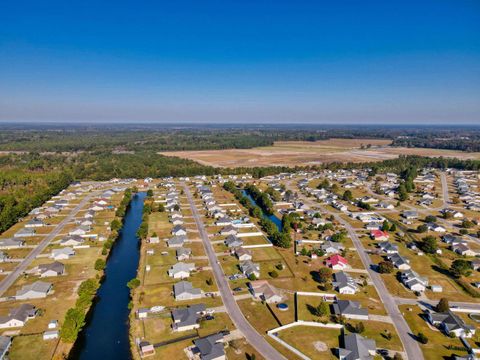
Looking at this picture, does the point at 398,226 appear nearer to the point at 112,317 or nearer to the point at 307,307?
the point at 307,307

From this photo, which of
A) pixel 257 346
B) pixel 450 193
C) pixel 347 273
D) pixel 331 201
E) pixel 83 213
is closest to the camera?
pixel 257 346

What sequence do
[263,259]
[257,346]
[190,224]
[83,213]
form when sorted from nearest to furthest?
[257,346]
[263,259]
[190,224]
[83,213]

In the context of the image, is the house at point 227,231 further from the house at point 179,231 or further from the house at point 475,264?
the house at point 475,264

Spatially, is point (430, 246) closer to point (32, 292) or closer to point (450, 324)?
point (450, 324)

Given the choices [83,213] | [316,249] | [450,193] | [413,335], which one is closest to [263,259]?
[316,249]

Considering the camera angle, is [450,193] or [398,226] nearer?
[398,226]

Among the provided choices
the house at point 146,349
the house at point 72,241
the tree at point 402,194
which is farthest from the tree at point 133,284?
the tree at point 402,194
